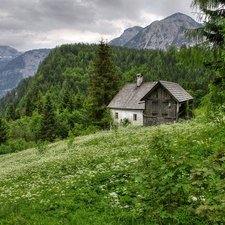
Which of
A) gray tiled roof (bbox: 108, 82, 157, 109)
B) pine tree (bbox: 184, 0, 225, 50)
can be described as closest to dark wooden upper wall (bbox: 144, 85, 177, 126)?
gray tiled roof (bbox: 108, 82, 157, 109)

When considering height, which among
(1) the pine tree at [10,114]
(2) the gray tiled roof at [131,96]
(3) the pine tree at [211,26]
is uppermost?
(3) the pine tree at [211,26]

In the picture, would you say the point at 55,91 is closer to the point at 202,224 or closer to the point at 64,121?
the point at 64,121

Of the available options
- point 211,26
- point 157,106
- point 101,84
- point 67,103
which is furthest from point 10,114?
point 211,26

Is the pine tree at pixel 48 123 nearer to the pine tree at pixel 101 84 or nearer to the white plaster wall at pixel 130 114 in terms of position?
the pine tree at pixel 101 84

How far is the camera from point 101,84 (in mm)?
31938

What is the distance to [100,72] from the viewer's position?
33.1 meters

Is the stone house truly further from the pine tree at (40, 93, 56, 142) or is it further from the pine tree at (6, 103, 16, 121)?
the pine tree at (6, 103, 16, 121)

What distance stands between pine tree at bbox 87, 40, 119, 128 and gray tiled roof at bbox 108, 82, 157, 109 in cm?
237

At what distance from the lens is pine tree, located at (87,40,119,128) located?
31875mm

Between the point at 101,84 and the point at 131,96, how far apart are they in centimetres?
629

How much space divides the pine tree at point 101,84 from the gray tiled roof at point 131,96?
237 cm

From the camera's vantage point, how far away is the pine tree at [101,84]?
31875mm

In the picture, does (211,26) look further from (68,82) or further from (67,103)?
(68,82)

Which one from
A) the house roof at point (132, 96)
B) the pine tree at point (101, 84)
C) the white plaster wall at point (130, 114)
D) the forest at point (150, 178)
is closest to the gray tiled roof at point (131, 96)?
the house roof at point (132, 96)
